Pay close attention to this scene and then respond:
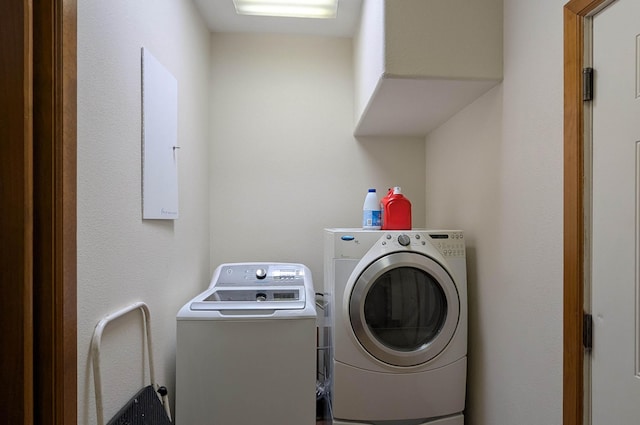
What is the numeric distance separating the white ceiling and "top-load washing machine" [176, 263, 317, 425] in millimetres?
1849

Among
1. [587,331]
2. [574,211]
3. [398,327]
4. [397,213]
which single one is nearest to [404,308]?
[398,327]

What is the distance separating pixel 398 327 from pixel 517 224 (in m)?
0.76

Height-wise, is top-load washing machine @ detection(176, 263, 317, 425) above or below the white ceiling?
below

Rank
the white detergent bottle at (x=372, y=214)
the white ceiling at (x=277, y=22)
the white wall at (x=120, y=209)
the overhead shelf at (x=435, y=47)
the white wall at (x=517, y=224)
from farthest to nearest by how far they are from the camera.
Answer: the white ceiling at (x=277, y=22)
the white detergent bottle at (x=372, y=214)
the overhead shelf at (x=435, y=47)
the white wall at (x=517, y=224)
the white wall at (x=120, y=209)

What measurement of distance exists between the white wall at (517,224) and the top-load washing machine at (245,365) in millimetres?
863

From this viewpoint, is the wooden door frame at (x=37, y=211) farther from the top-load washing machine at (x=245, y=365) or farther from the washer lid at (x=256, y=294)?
the washer lid at (x=256, y=294)

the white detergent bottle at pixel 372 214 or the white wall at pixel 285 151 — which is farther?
the white wall at pixel 285 151

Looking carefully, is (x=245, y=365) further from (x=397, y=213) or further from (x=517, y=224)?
(x=517, y=224)

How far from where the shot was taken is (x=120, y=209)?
1.20 meters

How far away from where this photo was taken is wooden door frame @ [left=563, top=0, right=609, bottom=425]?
1.07m

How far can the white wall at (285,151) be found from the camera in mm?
2461

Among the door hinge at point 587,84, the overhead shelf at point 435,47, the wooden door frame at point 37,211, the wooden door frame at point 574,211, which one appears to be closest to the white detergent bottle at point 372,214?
the overhead shelf at point 435,47

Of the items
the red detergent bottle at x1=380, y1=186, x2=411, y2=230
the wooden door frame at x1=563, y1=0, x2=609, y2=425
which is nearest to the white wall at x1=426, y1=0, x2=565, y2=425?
the wooden door frame at x1=563, y1=0, x2=609, y2=425

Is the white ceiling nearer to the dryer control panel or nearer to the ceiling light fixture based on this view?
the ceiling light fixture
